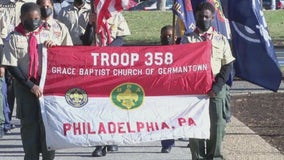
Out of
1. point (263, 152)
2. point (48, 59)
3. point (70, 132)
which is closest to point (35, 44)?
point (48, 59)

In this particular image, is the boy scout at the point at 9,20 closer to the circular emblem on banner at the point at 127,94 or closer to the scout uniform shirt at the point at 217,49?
the circular emblem on banner at the point at 127,94

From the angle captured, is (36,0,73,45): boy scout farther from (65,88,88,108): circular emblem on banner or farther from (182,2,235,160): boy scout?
(182,2,235,160): boy scout

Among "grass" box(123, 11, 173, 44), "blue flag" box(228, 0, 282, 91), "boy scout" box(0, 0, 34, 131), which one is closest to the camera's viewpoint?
"blue flag" box(228, 0, 282, 91)

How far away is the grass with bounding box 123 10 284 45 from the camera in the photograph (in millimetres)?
32781

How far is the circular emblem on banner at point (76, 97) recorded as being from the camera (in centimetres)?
905

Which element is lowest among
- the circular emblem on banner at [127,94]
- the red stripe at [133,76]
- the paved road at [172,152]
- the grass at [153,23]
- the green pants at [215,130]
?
the grass at [153,23]

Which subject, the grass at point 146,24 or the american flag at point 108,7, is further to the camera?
the grass at point 146,24

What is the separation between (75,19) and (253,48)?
2.60 meters

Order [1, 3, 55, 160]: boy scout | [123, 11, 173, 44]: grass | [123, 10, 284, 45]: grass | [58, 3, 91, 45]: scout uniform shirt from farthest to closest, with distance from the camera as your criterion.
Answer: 1. [123, 10, 284, 45]: grass
2. [123, 11, 173, 44]: grass
3. [58, 3, 91, 45]: scout uniform shirt
4. [1, 3, 55, 160]: boy scout

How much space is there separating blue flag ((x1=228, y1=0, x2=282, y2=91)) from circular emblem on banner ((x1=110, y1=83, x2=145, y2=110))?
174cm

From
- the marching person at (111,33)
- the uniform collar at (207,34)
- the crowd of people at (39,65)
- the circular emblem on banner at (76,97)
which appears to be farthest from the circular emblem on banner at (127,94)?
the marching person at (111,33)

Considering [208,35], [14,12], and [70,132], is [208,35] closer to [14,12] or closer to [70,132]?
[70,132]

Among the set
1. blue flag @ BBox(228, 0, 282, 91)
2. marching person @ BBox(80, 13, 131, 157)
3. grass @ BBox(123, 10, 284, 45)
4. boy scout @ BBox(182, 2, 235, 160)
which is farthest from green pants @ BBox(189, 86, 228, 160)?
grass @ BBox(123, 10, 284, 45)

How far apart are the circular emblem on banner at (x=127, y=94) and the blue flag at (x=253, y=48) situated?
1.74 metres
